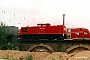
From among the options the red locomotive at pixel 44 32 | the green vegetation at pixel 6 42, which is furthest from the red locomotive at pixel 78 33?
the green vegetation at pixel 6 42

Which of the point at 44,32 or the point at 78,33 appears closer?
the point at 78,33

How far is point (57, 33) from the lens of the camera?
46.9 meters

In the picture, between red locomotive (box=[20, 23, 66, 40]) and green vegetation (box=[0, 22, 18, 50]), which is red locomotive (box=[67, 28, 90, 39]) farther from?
green vegetation (box=[0, 22, 18, 50])

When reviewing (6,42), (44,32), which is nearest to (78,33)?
(44,32)

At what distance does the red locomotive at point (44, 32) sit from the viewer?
47062 mm

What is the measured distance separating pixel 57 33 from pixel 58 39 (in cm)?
112

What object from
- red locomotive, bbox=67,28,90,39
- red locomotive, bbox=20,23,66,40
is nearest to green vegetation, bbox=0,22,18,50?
red locomotive, bbox=20,23,66,40

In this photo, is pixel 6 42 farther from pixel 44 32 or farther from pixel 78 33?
pixel 78 33

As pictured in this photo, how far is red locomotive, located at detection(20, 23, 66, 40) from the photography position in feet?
154

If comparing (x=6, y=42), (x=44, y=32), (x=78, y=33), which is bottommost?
(x=6, y=42)

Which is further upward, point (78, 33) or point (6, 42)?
point (78, 33)

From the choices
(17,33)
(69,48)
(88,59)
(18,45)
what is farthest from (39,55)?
(17,33)

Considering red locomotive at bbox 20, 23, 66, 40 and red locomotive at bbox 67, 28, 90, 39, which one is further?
red locomotive at bbox 20, 23, 66, 40

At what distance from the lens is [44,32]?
157 feet
